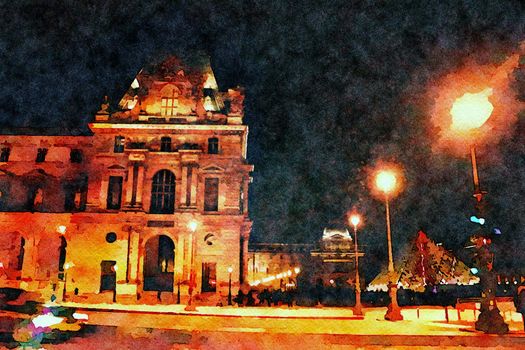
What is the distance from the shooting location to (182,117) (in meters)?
44.6

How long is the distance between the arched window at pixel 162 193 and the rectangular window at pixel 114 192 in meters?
3.30

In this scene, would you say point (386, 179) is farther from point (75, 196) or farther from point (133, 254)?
point (75, 196)

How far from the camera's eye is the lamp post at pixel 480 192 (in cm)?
1043

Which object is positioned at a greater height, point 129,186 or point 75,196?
point 129,186

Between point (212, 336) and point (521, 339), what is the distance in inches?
320

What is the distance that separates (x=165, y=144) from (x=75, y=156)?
1131cm

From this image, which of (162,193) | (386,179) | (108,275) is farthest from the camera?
(162,193)

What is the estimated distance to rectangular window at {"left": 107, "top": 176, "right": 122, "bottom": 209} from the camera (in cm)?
4347

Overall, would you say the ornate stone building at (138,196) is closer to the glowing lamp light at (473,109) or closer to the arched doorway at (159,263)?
the arched doorway at (159,263)

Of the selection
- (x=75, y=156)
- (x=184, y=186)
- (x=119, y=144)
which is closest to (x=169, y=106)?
(x=119, y=144)

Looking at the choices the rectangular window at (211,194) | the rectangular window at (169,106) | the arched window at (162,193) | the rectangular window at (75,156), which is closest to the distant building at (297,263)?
the rectangular window at (211,194)

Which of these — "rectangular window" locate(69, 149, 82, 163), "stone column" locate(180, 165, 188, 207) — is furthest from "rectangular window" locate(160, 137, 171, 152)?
"rectangular window" locate(69, 149, 82, 163)

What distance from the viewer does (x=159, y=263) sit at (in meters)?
45.3

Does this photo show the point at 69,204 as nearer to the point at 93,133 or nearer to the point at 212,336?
the point at 93,133
